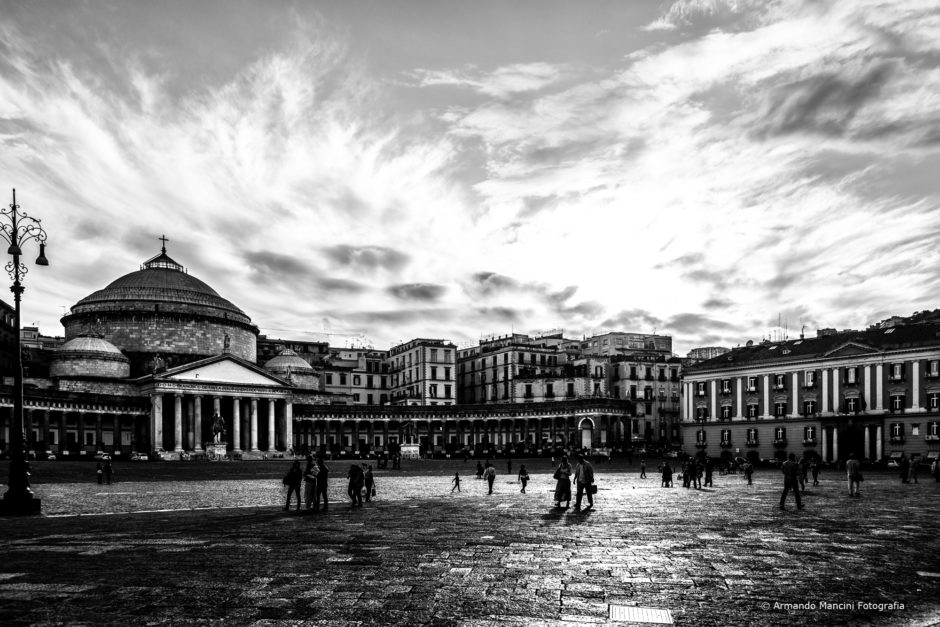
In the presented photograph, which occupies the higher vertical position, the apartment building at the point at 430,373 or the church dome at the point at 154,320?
the church dome at the point at 154,320

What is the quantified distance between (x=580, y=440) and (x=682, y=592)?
95828 mm

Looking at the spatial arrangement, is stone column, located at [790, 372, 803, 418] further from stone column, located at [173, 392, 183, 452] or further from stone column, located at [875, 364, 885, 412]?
stone column, located at [173, 392, 183, 452]

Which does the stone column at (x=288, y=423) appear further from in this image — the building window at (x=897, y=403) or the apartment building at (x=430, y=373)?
the building window at (x=897, y=403)

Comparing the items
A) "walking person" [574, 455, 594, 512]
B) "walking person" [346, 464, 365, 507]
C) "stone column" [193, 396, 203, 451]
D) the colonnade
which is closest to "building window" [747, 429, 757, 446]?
the colonnade

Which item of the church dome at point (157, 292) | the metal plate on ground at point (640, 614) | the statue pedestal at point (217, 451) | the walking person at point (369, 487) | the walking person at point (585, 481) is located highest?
the church dome at point (157, 292)

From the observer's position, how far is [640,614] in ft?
36.0

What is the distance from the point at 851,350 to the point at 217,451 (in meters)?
66.6

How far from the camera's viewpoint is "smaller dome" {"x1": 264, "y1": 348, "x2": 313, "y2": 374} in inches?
4830

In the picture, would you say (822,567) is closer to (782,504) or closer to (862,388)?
(782,504)

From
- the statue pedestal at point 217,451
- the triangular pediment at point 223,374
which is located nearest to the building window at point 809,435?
the statue pedestal at point 217,451

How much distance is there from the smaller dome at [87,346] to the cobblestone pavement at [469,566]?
277 feet

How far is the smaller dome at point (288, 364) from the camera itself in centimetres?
12269

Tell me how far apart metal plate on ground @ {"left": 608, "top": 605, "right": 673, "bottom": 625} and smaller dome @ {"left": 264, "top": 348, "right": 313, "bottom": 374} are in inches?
4518

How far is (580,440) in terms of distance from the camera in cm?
10675
